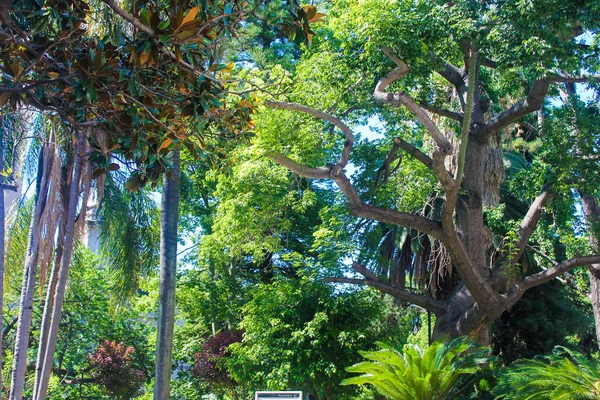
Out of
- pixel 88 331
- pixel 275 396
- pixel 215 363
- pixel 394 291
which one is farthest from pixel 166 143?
pixel 88 331

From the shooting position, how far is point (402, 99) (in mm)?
13016

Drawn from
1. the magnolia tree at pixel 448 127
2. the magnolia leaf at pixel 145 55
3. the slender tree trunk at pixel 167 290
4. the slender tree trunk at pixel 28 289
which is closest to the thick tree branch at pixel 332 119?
the magnolia tree at pixel 448 127

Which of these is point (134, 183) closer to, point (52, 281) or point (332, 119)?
point (332, 119)

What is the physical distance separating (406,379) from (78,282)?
534 inches

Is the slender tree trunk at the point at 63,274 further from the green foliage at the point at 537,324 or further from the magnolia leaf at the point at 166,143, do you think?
the green foliage at the point at 537,324

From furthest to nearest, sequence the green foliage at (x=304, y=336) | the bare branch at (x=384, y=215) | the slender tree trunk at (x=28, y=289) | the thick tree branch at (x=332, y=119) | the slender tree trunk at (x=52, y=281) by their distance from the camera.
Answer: the green foliage at (x=304, y=336) < the slender tree trunk at (x=52, y=281) < the bare branch at (x=384, y=215) < the thick tree branch at (x=332, y=119) < the slender tree trunk at (x=28, y=289)

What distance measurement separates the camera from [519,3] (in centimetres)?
1186

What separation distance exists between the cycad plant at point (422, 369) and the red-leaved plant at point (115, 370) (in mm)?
9091

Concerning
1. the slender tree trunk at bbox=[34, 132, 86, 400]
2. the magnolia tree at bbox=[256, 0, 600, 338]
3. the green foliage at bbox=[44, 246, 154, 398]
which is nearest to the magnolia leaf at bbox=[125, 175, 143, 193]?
the magnolia tree at bbox=[256, 0, 600, 338]

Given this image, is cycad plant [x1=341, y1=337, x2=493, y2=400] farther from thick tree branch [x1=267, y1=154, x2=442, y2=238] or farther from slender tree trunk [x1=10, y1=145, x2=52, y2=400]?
slender tree trunk [x1=10, y1=145, x2=52, y2=400]

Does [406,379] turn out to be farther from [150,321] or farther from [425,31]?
[150,321]

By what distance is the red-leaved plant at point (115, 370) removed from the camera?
Answer: 64.3 feet

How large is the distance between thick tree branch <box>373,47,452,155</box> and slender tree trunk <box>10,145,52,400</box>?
729cm

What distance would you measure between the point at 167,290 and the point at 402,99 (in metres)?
5.96
